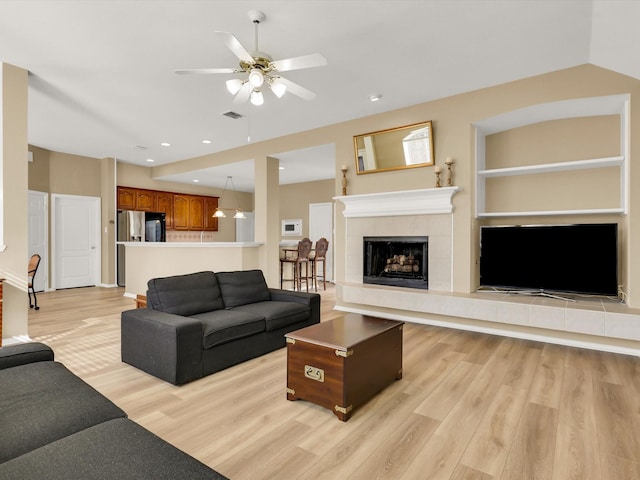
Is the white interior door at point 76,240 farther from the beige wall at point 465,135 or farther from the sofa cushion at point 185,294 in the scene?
the sofa cushion at point 185,294

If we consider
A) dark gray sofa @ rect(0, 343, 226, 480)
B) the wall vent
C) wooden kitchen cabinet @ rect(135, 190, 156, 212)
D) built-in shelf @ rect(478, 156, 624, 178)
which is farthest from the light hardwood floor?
wooden kitchen cabinet @ rect(135, 190, 156, 212)

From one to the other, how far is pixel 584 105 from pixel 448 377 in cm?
323

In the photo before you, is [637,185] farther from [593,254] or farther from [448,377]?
[448,377]

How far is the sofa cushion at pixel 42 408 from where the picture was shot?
1.22 meters

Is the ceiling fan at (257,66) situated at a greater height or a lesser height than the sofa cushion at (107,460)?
greater

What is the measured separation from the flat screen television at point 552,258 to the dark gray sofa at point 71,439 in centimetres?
410

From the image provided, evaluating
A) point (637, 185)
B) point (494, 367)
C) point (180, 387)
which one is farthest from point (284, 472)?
point (637, 185)

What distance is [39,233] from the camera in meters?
6.92

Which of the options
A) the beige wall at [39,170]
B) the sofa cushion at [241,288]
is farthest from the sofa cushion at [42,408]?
the beige wall at [39,170]

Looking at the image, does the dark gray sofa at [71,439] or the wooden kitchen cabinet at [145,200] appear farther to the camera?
the wooden kitchen cabinet at [145,200]

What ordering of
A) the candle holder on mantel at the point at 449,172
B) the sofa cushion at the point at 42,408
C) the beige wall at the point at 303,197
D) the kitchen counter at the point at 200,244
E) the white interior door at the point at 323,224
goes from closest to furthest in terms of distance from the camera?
the sofa cushion at the point at 42,408 → the candle holder on mantel at the point at 449,172 → the kitchen counter at the point at 200,244 → the white interior door at the point at 323,224 → the beige wall at the point at 303,197

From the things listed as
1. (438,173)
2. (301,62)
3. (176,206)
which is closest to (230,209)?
(176,206)

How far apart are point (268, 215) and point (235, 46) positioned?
4.00 meters

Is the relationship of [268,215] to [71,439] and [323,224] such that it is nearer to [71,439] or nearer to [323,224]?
[323,224]
